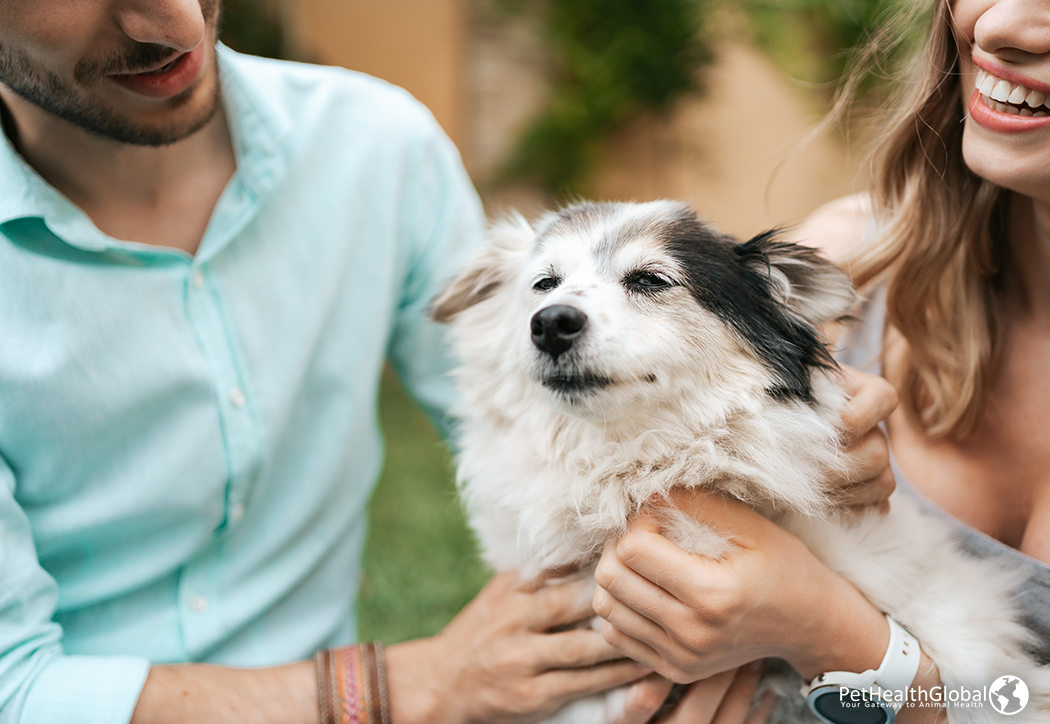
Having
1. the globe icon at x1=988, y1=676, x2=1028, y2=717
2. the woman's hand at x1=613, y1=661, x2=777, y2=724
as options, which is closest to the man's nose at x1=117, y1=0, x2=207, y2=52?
the woman's hand at x1=613, y1=661, x2=777, y2=724

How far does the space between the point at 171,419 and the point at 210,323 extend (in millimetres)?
196

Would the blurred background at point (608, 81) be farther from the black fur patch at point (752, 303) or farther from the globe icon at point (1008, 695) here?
the globe icon at point (1008, 695)

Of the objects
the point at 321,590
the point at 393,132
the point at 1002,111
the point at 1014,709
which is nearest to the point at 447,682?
the point at 321,590

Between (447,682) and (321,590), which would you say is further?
(321,590)

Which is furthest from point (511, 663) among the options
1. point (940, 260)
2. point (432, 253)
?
point (940, 260)

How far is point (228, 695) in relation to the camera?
1251 mm

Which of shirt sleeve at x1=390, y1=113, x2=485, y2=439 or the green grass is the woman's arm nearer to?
shirt sleeve at x1=390, y1=113, x2=485, y2=439

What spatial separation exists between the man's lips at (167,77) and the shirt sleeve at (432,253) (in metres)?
0.56

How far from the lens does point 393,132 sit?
1.69m

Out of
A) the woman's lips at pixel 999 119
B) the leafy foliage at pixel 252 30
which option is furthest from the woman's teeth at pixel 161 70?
the leafy foliage at pixel 252 30

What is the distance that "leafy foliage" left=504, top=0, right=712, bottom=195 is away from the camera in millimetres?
5367

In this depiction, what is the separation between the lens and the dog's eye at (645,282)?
1.29 m

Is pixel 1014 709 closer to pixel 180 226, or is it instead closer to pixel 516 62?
pixel 180 226

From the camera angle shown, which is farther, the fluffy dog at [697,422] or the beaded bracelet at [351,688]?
the beaded bracelet at [351,688]
